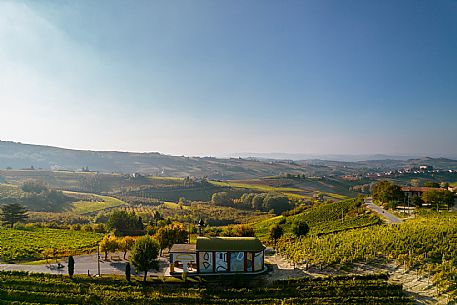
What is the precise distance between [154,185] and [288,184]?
6598 centimetres

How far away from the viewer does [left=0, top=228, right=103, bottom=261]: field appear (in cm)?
4105

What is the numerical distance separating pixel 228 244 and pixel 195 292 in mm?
6648

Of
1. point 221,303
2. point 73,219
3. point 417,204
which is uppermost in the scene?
point 417,204

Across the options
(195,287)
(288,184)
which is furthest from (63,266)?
(288,184)

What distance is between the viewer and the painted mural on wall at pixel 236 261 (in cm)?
3353

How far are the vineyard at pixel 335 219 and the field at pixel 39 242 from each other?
89.0ft

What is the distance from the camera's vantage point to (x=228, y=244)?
3428 cm

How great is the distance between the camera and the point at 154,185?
156250mm

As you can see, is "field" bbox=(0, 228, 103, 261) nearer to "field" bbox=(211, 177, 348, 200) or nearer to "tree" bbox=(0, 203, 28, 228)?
"tree" bbox=(0, 203, 28, 228)

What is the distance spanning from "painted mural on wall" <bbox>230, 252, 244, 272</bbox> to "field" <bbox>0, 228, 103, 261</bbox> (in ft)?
71.6

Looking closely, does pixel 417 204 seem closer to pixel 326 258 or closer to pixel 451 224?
pixel 451 224

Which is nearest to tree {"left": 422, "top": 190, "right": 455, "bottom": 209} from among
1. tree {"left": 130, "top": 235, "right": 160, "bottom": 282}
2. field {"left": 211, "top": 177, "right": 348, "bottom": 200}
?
tree {"left": 130, "top": 235, "right": 160, "bottom": 282}

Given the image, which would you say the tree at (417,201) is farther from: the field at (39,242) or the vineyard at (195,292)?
the field at (39,242)

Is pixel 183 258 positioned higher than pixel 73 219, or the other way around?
pixel 183 258
